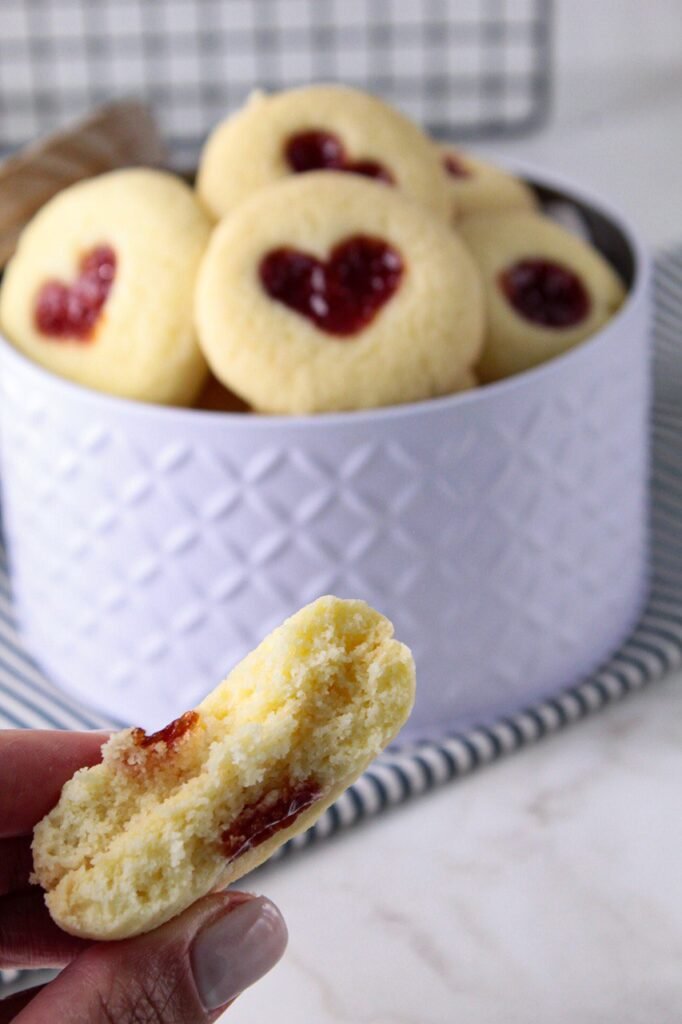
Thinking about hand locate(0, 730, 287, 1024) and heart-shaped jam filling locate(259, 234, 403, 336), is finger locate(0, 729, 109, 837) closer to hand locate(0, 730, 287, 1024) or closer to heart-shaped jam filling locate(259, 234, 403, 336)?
hand locate(0, 730, 287, 1024)

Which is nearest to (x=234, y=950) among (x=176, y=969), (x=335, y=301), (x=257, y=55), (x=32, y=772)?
(x=176, y=969)

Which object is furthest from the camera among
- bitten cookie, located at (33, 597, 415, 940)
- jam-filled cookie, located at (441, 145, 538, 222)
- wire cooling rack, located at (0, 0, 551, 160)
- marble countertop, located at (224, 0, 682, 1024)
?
wire cooling rack, located at (0, 0, 551, 160)

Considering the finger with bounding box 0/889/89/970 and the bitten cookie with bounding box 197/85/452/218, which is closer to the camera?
the finger with bounding box 0/889/89/970

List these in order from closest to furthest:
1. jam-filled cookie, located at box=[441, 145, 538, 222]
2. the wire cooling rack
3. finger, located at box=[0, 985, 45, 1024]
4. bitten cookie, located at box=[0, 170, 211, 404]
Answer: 1. finger, located at box=[0, 985, 45, 1024]
2. bitten cookie, located at box=[0, 170, 211, 404]
3. jam-filled cookie, located at box=[441, 145, 538, 222]
4. the wire cooling rack

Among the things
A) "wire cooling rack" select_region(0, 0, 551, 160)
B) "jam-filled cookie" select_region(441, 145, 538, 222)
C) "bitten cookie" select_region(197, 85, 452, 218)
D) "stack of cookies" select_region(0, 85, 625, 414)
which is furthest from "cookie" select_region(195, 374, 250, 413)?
"wire cooling rack" select_region(0, 0, 551, 160)

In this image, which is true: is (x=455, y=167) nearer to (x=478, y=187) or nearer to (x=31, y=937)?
(x=478, y=187)

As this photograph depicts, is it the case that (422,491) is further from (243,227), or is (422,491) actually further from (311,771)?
(311,771)

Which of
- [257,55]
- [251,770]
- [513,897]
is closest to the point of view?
[251,770]

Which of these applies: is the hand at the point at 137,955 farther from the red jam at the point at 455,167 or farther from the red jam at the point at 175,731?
the red jam at the point at 455,167

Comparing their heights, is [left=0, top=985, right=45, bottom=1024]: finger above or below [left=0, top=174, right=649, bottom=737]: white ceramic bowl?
below
